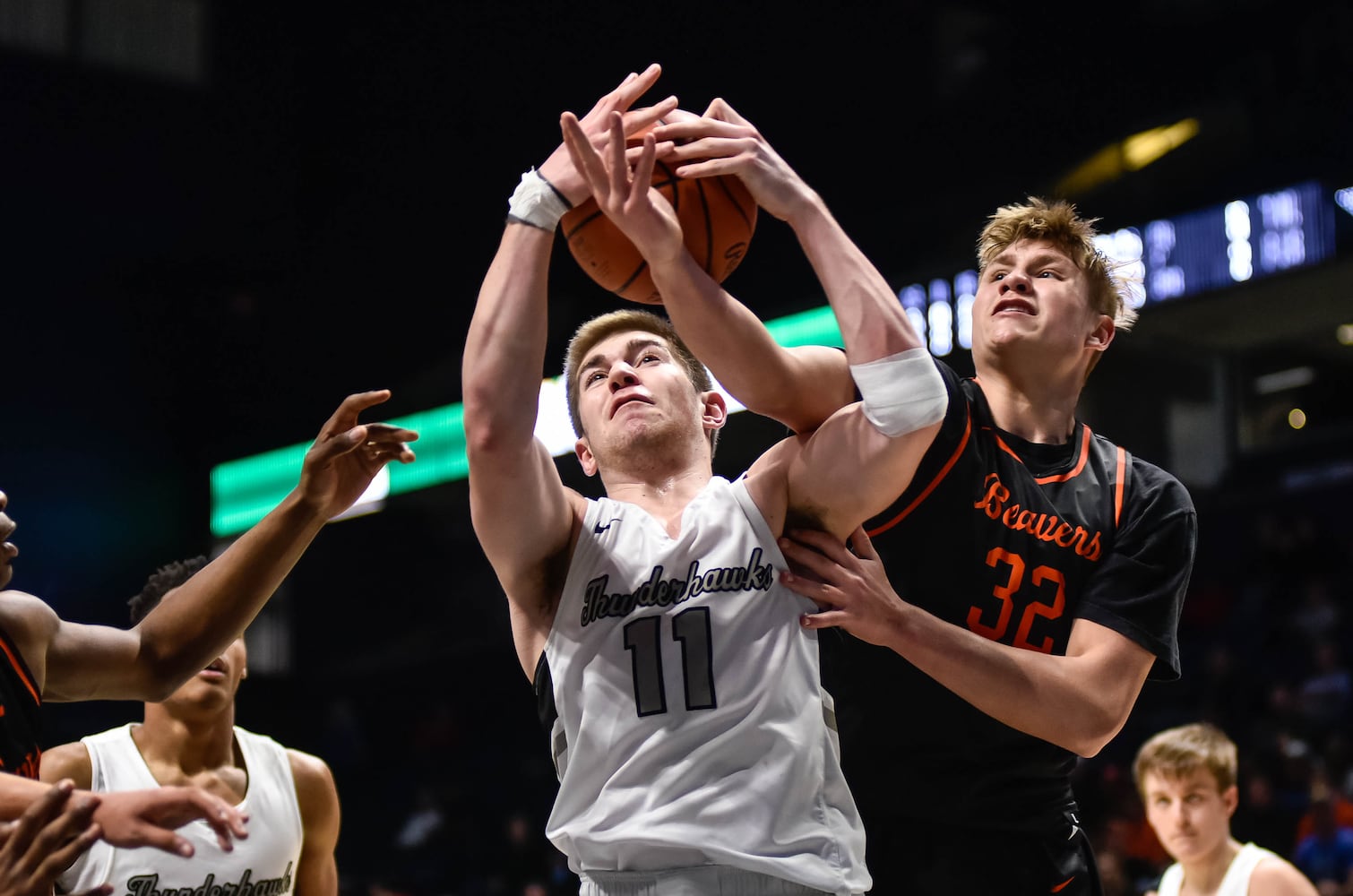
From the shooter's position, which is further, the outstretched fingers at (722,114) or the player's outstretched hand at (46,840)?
the outstretched fingers at (722,114)

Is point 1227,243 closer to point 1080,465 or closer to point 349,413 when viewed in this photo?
point 1080,465

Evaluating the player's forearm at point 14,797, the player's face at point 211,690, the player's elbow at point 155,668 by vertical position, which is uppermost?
the player's elbow at point 155,668

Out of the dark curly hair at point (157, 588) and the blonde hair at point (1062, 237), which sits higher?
the blonde hair at point (1062, 237)

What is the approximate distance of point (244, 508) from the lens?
15320 millimetres

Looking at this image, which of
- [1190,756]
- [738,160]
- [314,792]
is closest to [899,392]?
[738,160]

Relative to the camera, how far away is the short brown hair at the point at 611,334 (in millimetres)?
3246

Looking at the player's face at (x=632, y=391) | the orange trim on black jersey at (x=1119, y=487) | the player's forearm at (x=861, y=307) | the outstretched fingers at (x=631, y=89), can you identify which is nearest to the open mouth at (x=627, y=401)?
the player's face at (x=632, y=391)

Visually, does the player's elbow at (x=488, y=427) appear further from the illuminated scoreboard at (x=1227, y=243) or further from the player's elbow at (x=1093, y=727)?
the illuminated scoreboard at (x=1227, y=243)

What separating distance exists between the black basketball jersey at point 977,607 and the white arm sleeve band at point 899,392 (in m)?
0.69

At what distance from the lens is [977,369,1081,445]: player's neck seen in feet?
12.4

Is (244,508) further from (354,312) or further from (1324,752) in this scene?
(1324,752)

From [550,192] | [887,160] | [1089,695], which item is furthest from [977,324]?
[887,160]

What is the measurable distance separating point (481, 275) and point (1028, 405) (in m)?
11.1

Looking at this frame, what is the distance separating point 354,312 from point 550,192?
42.4 feet
